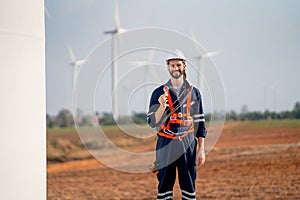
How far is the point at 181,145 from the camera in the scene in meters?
3.75

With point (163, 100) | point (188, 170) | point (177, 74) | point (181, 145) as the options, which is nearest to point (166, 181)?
point (188, 170)

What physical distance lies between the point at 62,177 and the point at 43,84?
108 inches

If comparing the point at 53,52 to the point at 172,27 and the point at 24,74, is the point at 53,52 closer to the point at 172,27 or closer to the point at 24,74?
the point at 172,27

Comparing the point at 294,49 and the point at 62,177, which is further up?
the point at 294,49

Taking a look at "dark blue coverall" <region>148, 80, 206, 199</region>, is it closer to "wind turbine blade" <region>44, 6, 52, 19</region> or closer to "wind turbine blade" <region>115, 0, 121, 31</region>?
"wind turbine blade" <region>115, 0, 121, 31</region>

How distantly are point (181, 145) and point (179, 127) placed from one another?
15cm

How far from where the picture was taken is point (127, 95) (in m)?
4.32

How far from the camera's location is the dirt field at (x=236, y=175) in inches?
205

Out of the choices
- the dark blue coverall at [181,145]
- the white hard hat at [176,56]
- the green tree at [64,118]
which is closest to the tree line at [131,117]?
the green tree at [64,118]

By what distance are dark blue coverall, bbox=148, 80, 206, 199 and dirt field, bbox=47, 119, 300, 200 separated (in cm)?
151

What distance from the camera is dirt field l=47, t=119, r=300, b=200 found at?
520cm

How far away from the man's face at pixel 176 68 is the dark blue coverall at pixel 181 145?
0.26 feet

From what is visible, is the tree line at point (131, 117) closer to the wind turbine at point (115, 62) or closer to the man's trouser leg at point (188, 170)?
the wind turbine at point (115, 62)

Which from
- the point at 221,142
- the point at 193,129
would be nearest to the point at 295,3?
the point at 221,142
